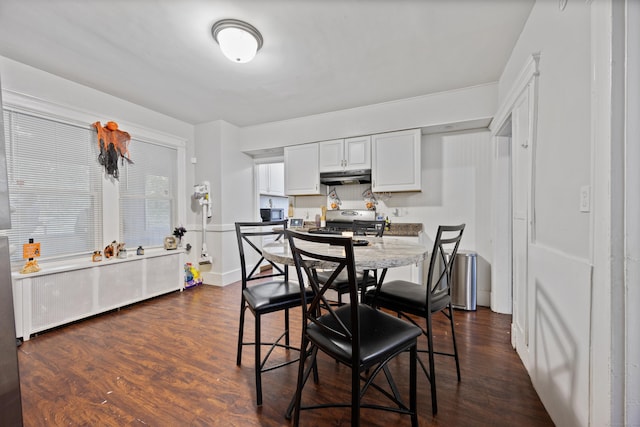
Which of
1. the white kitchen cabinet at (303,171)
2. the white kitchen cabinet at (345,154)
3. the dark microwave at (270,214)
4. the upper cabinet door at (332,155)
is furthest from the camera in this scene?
the dark microwave at (270,214)

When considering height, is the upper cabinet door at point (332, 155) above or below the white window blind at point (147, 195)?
above

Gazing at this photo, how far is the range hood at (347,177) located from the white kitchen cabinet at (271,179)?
199 centimetres

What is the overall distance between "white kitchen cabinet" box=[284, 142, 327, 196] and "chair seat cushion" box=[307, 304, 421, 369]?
269cm

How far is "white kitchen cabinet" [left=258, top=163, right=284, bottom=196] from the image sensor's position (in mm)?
5536

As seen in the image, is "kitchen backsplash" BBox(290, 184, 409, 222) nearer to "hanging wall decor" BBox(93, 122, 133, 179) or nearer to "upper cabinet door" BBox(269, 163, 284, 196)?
"upper cabinet door" BBox(269, 163, 284, 196)

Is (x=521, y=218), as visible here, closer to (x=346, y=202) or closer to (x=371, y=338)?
(x=371, y=338)

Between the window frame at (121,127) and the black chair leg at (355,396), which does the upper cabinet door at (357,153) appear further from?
the black chair leg at (355,396)

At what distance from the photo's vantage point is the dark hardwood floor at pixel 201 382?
1.41 m

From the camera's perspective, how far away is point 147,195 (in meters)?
3.62

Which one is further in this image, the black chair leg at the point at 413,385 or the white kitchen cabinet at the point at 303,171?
the white kitchen cabinet at the point at 303,171

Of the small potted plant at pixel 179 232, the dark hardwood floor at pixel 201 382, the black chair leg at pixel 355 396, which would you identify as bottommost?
the dark hardwood floor at pixel 201 382

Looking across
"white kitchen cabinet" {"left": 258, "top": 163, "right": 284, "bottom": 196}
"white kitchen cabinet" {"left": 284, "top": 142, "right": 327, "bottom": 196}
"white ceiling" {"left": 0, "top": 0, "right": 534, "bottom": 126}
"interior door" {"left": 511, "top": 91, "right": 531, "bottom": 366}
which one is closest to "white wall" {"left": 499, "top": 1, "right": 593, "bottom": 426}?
"interior door" {"left": 511, "top": 91, "right": 531, "bottom": 366}

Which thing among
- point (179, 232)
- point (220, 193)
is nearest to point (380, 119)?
point (220, 193)

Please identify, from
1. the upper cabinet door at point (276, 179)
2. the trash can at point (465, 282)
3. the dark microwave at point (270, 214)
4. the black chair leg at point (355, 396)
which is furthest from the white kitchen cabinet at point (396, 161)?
the upper cabinet door at point (276, 179)
